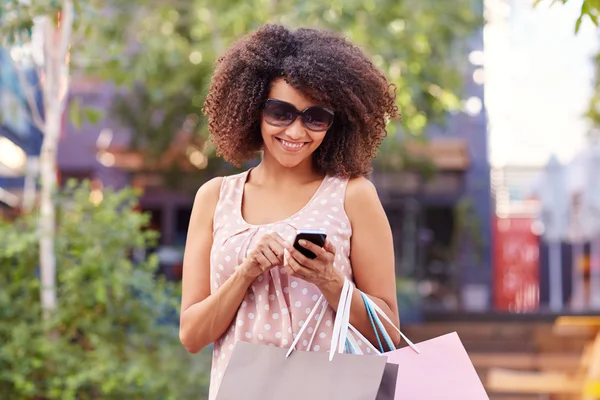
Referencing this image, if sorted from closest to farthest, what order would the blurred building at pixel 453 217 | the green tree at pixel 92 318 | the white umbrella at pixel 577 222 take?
the green tree at pixel 92 318 → the white umbrella at pixel 577 222 → the blurred building at pixel 453 217

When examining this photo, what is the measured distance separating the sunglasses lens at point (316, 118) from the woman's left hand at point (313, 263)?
0.31 m

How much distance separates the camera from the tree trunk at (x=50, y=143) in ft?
18.8

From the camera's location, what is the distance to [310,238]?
6.25 ft

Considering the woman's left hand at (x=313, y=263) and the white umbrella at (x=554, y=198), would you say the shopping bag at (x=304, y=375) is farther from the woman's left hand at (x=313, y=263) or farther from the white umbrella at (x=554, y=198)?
the white umbrella at (x=554, y=198)

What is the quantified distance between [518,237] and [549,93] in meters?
3.30

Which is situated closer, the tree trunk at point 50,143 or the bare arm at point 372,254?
the bare arm at point 372,254

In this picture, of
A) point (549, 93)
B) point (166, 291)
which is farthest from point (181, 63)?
point (549, 93)

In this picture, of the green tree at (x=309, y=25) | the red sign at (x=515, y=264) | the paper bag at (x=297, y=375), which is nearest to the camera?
the paper bag at (x=297, y=375)

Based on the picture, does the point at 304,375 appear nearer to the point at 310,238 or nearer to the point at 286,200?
the point at 310,238

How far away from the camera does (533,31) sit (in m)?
19.2

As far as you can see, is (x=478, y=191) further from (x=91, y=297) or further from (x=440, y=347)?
(x=440, y=347)

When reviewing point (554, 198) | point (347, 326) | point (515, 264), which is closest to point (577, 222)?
point (515, 264)

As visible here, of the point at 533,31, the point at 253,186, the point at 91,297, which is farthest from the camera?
the point at 533,31

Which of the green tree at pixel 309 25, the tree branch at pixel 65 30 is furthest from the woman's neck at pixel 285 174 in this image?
the green tree at pixel 309 25
